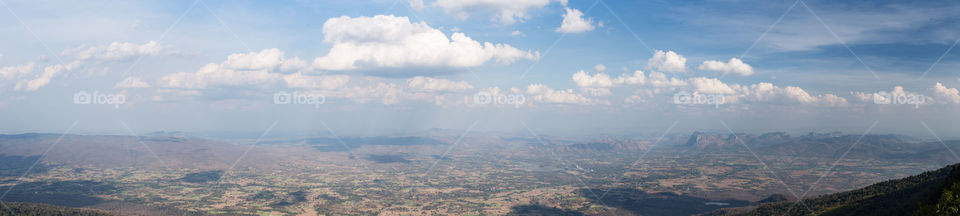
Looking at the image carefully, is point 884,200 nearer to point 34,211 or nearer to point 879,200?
point 879,200

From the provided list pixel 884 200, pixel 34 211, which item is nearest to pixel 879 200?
pixel 884 200

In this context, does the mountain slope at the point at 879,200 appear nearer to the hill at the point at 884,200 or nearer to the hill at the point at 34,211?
the hill at the point at 884,200

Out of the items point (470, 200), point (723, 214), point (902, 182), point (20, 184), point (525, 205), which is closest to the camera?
point (902, 182)

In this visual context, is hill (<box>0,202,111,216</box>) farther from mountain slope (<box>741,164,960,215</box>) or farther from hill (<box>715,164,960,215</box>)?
mountain slope (<box>741,164,960,215</box>)

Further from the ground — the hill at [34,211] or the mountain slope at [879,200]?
the mountain slope at [879,200]

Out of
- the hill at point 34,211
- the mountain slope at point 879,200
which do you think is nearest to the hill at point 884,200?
the mountain slope at point 879,200

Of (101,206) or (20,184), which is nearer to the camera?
(101,206)

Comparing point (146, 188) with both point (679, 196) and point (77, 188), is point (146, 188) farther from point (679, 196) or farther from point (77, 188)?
point (679, 196)

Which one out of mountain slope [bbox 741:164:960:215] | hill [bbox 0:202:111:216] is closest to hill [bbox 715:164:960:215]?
mountain slope [bbox 741:164:960:215]

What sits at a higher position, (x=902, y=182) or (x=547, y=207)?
(x=902, y=182)

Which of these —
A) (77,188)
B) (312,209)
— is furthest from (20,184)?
(312,209)

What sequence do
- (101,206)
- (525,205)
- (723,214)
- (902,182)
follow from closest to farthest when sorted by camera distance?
(902,182) < (723,214) < (101,206) < (525,205)
